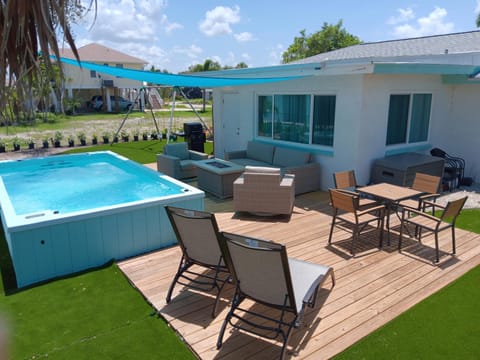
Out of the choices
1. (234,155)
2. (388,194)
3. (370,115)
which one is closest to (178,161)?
(234,155)

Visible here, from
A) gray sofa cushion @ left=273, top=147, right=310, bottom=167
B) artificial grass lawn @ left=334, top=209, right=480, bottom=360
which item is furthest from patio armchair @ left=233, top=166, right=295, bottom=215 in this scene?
artificial grass lawn @ left=334, top=209, right=480, bottom=360

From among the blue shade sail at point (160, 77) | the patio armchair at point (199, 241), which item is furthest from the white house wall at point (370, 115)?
the patio armchair at point (199, 241)

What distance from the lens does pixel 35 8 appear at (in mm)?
1476

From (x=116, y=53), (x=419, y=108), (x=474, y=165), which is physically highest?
(x=116, y=53)

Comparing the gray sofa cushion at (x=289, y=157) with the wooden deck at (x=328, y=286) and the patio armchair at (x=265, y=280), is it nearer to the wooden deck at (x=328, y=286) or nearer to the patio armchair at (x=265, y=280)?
the wooden deck at (x=328, y=286)

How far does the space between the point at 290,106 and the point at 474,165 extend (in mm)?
5281

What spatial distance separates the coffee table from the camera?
826 cm

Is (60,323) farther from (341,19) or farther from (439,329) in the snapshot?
(341,19)

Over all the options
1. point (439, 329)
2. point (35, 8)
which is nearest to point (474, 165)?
point (439, 329)

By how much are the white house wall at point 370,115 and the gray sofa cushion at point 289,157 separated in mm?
385

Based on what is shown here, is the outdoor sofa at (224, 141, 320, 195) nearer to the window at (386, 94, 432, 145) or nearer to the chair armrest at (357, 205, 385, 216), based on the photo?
the window at (386, 94, 432, 145)

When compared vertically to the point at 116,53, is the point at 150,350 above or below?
below

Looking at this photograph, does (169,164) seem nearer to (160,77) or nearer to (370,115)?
(160,77)

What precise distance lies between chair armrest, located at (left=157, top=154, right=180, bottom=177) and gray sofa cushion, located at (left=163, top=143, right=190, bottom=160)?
0.37 m
